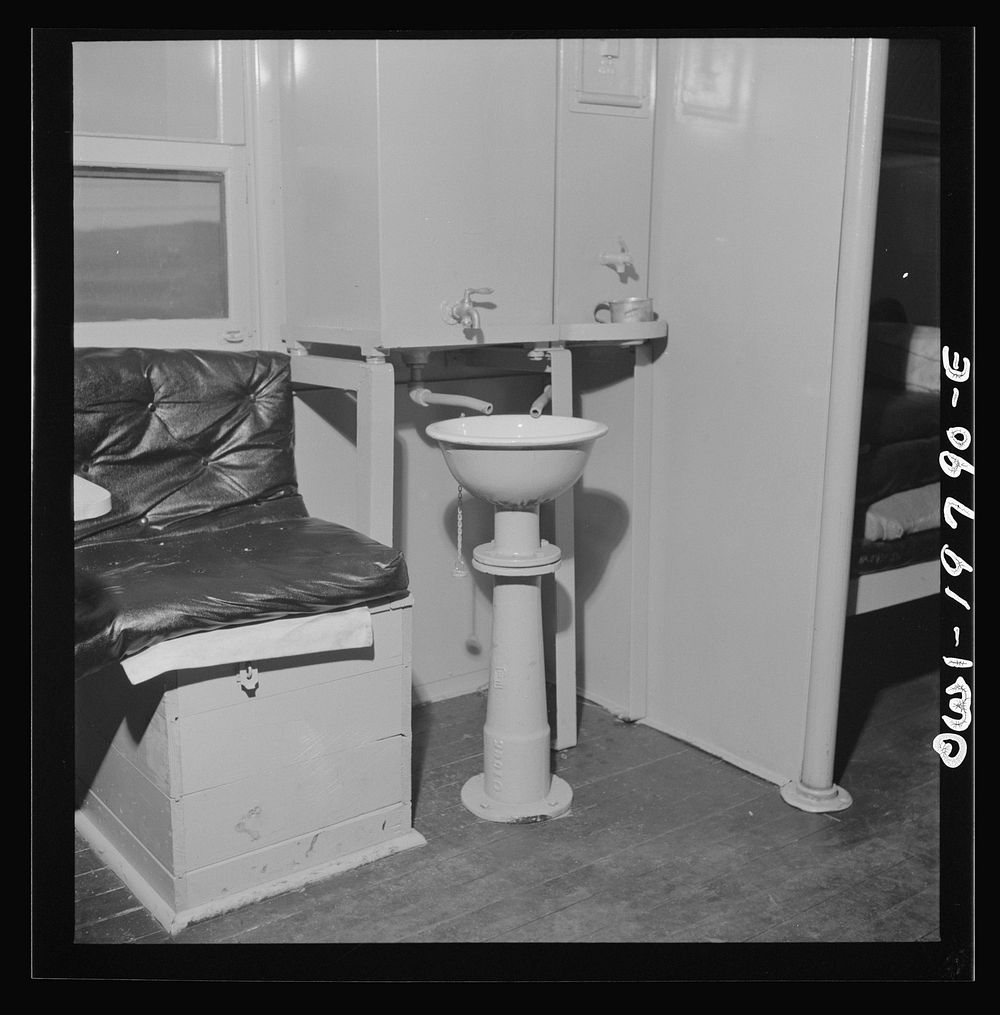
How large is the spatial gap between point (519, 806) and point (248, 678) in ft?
2.71

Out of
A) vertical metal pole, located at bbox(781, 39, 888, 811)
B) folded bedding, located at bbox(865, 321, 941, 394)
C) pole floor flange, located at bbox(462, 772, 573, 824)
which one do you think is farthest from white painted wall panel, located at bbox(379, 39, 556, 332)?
folded bedding, located at bbox(865, 321, 941, 394)

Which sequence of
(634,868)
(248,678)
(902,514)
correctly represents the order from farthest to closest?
1. (902,514)
2. (634,868)
3. (248,678)

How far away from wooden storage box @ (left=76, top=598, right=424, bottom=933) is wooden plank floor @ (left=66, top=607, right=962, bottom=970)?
63 mm

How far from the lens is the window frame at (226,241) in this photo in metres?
2.89

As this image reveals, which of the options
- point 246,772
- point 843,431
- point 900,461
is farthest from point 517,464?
point 900,461

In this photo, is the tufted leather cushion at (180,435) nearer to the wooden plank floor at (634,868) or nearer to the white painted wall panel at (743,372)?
the wooden plank floor at (634,868)

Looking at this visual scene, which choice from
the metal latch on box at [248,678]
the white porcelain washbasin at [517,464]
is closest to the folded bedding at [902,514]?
the white porcelain washbasin at [517,464]

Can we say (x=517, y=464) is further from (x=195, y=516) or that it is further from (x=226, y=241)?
(x=226, y=241)

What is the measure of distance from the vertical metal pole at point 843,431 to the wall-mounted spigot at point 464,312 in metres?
0.85

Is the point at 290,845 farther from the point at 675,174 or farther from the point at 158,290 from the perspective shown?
the point at 675,174

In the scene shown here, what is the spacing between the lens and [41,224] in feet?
6.89

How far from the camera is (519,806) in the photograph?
2971 mm

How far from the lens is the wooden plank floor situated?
8.13 feet
